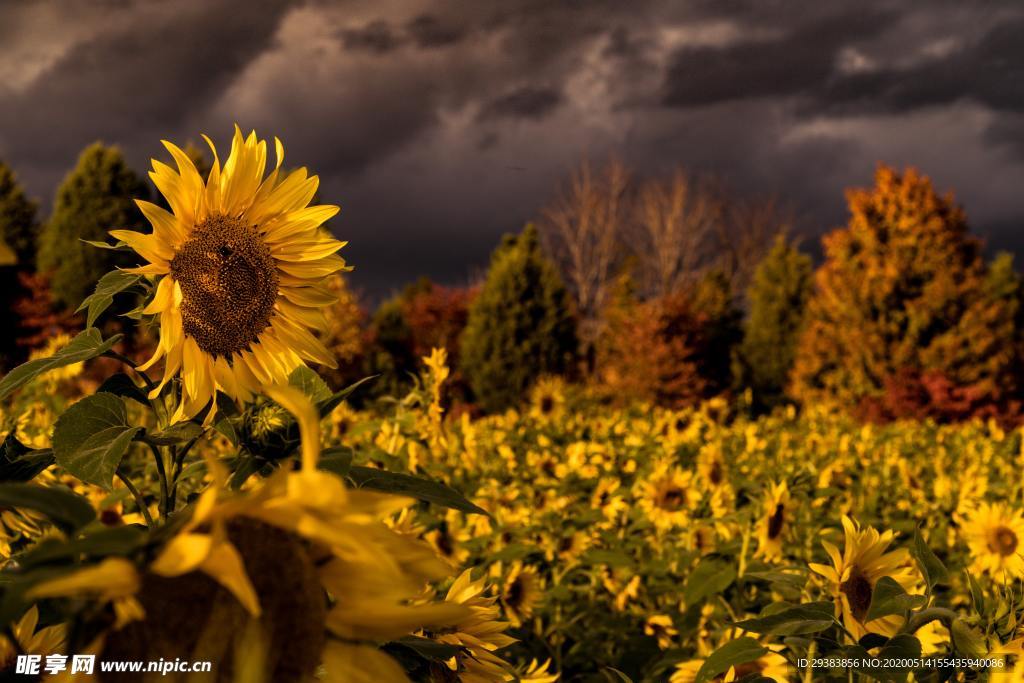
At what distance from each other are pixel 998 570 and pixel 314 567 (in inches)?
122

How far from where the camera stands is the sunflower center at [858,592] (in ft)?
4.65

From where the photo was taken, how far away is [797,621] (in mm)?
1049

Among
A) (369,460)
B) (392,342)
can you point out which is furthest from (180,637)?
(392,342)

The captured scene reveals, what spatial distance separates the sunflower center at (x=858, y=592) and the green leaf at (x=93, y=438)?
117cm

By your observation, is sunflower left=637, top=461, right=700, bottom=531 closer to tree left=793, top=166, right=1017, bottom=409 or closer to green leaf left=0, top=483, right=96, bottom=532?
green leaf left=0, top=483, right=96, bottom=532

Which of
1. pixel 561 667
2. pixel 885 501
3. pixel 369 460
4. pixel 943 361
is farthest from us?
pixel 943 361

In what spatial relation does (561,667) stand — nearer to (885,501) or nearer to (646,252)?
(885,501)

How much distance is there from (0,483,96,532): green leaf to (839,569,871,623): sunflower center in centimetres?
128

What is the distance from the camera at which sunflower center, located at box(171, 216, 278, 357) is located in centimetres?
104

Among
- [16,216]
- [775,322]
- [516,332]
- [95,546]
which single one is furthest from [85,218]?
[95,546]

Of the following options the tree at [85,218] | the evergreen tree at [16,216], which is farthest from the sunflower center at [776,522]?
the evergreen tree at [16,216]

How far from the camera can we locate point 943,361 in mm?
13086

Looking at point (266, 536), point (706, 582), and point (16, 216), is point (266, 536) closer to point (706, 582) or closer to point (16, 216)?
point (706, 582)

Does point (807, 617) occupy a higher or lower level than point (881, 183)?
lower
